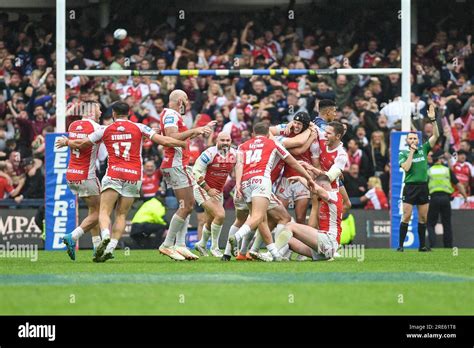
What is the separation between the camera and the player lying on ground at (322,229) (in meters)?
16.4

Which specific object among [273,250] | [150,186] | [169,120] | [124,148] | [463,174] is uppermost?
[169,120]

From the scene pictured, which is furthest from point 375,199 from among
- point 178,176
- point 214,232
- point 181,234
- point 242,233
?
point 242,233

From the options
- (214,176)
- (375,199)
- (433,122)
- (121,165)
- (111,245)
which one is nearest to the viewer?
(111,245)

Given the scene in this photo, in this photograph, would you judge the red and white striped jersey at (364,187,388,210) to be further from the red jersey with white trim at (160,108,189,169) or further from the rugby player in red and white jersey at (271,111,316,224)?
the red jersey with white trim at (160,108,189,169)

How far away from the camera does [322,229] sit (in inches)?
649

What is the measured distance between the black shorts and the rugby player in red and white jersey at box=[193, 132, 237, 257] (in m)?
4.27

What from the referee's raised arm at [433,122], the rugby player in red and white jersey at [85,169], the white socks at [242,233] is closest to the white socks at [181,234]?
the rugby player in red and white jersey at [85,169]

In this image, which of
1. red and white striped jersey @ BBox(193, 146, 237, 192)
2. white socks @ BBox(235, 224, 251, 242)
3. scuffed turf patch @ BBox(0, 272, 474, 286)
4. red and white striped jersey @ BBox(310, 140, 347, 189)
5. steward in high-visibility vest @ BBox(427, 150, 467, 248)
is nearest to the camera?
scuffed turf patch @ BBox(0, 272, 474, 286)

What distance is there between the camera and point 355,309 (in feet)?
32.4

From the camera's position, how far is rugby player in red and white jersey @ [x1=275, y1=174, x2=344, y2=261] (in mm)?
16375

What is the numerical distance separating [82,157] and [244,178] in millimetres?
2628

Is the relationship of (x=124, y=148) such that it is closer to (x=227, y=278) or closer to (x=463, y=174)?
(x=227, y=278)

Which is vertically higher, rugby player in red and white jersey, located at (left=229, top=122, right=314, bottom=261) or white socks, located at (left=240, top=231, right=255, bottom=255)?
rugby player in red and white jersey, located at (left=229, top=122, right=314, bottom=261)

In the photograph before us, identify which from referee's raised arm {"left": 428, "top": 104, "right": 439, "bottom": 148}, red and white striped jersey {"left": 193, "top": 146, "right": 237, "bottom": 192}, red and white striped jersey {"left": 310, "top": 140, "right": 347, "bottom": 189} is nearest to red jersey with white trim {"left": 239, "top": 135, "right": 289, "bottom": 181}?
red and white striped jersey {"left": 310, "top": 140, "right": 347, "bottom": 189}
